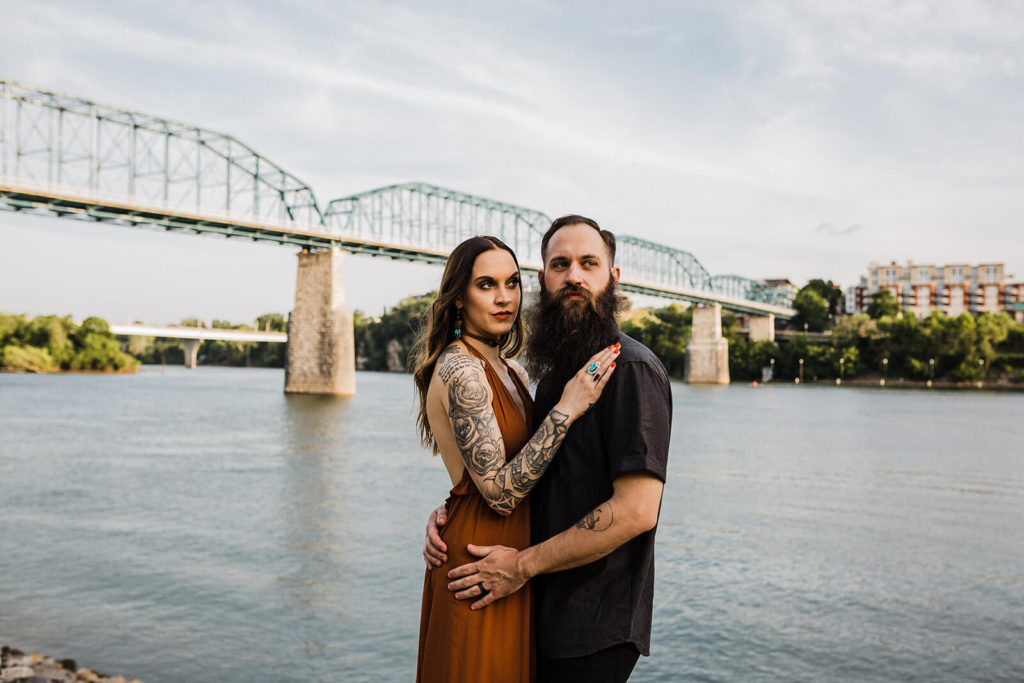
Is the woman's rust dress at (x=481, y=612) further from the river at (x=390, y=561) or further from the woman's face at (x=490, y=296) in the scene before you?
the river at (x=390, y=561)

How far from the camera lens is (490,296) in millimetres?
2633

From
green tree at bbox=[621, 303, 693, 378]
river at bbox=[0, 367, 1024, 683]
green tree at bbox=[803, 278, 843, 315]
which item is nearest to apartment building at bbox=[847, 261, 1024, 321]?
green tree at bbox=[803, 278, 843, 315]

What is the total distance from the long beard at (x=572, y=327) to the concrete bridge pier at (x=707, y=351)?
88790mm

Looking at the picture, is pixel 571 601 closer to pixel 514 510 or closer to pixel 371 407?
pixel 514 510

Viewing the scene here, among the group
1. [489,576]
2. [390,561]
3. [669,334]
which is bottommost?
[390,561]

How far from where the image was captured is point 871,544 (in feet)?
40.6

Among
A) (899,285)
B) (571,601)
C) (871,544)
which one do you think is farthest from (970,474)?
(899,285)

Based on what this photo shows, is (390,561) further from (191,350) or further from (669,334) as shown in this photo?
(191,350)

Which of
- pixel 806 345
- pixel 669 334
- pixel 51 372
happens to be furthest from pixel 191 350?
pixel 806 345

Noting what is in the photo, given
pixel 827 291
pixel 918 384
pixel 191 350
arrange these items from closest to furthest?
pixel 918 384
pixel 191 350
pixel 827 291

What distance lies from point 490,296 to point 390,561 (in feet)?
28.6

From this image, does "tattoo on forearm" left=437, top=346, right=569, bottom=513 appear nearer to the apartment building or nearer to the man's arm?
the man's arm

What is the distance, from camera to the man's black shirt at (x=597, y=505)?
234 cm

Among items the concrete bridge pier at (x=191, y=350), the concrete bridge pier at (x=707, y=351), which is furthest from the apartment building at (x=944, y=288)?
the concrete bridge pier at (x=191, y=350)
